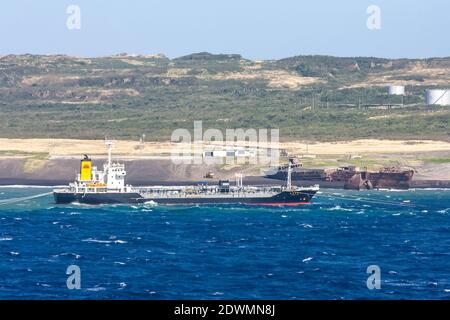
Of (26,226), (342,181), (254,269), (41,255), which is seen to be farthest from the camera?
(342,181)

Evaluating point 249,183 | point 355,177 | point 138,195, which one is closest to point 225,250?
point 138,195

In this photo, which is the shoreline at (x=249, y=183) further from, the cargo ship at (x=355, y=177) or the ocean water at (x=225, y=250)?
the ocean water at (x=225, y=250)

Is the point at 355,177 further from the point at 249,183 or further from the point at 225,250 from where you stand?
the point at 225,250

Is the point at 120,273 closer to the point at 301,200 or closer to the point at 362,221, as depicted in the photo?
the point at 362,221

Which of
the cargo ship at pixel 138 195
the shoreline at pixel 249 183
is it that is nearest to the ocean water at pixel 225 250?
the cargo ship at pixel 138 195

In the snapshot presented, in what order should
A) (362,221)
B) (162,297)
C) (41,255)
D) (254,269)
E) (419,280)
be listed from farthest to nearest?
(362,221) → (41,255) → (254,269) → (419,280) → (162,297)

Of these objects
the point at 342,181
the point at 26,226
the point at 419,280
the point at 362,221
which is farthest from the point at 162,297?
the point at 342,181
